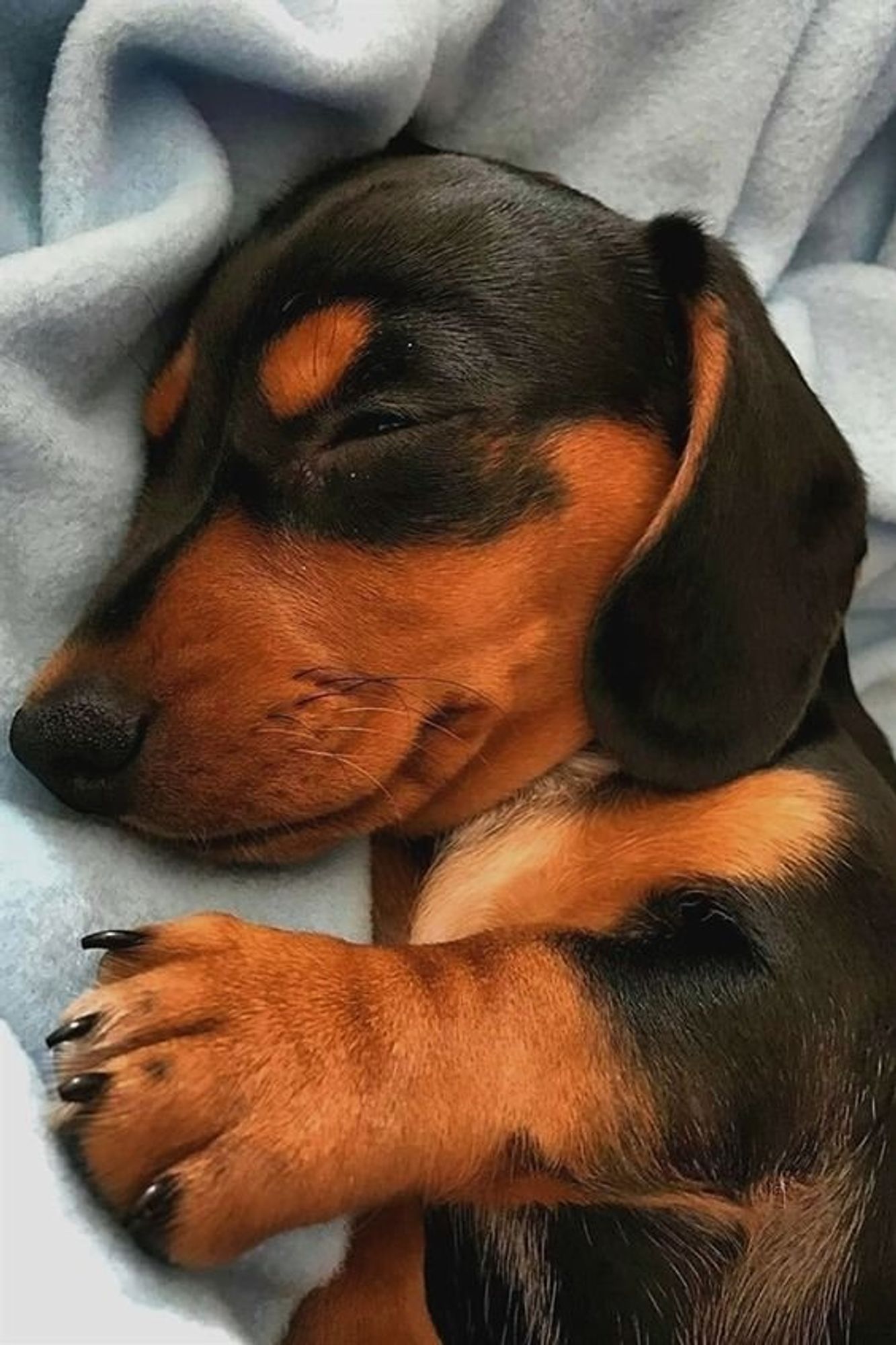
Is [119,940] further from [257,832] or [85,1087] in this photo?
[257,832]

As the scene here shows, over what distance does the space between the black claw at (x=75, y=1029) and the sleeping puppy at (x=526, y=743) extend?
0.05m

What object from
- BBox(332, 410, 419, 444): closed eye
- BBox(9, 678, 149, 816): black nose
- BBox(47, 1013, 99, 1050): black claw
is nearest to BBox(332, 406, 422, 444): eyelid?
BBox(332, 410, 419, 444): closed eye

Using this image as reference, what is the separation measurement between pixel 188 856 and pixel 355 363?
41cm

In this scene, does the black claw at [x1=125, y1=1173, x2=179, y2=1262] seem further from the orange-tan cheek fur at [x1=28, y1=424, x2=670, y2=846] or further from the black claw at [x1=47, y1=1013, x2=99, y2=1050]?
the orange-tan cheek fur at [x1=28, y1=424, x2=670, y2=846]

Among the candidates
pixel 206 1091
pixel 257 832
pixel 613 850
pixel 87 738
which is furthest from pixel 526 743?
pixel 206 1091

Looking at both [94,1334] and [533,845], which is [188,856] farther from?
[94,1334]

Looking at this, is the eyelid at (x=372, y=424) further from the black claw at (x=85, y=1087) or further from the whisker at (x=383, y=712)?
the black claw at (x=85, y=1087)

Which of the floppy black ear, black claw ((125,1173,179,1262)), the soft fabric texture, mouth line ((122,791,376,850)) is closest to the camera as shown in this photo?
black claw ((125,1173,179,1262))

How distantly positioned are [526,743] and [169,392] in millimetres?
437

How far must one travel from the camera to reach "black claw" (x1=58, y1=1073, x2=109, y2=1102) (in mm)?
1107

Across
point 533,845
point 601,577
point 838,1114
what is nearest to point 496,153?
point 601,577

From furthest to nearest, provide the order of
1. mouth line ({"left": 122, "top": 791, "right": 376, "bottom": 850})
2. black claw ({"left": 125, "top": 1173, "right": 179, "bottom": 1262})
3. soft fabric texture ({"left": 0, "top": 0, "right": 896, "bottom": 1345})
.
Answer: mouth line ({"left": 122, "top": 791, "right": 376, "bottom": 850}) < soft fabric texture ({"left": 0, "top": 0, "right": 896, "bottom": 1345}) < black claw ({"left": 125, "top": 1173, "right": 179, "bottom": 1262})

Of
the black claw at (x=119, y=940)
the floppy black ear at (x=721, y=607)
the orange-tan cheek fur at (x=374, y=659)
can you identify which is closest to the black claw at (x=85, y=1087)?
the black claw at (x=119, y=940)

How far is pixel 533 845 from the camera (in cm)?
156
